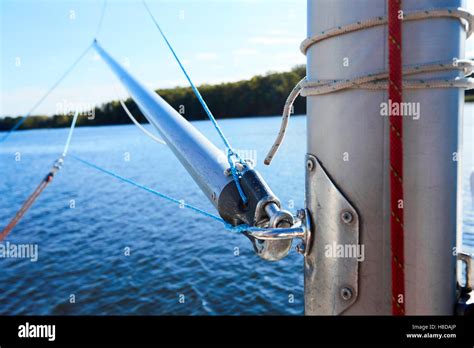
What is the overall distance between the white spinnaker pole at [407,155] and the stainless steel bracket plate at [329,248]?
2 centimetres

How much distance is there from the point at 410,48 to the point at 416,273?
1.99 ft

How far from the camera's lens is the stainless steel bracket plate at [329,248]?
3.72 feet

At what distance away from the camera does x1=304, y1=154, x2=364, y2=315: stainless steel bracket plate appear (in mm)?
1133

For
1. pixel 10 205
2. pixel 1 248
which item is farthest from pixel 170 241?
pixel 10 205

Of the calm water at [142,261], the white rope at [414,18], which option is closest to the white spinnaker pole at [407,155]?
→ the white rope at [414,18]

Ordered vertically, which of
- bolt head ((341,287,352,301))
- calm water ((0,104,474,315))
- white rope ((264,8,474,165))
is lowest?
calm water ((0,104,474,315))

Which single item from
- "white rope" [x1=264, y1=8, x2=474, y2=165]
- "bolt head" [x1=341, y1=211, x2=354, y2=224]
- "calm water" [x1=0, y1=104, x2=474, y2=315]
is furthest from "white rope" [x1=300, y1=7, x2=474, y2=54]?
"calm water" [x1=0, y1=104, x2=474, y2=315]

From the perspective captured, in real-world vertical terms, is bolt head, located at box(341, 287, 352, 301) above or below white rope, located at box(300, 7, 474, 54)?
below

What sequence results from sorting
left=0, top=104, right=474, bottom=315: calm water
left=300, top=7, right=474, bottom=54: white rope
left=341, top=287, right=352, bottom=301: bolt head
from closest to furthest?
left=300, top=7, right=474, bottom=54: white rope < left=341, top=287, right=352, bottom=301: bolt head < left=0, top=104, right=474, bottom=315: calm water

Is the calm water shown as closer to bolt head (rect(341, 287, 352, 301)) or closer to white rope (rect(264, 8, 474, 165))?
bolt head (rect(341, 287, 352, 301))

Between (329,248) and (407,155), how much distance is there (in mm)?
345

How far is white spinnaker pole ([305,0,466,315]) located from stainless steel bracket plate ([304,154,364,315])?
0.02m
